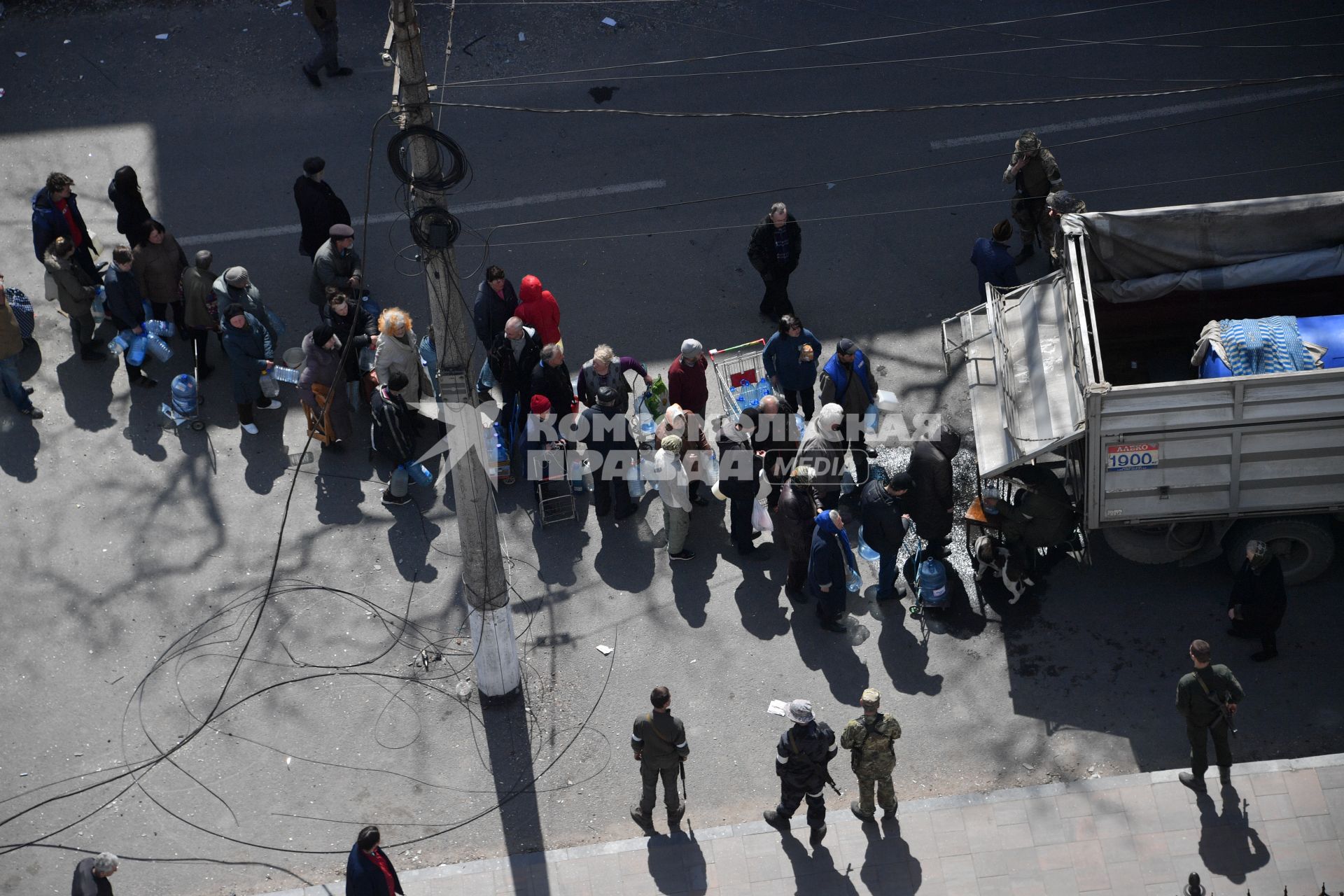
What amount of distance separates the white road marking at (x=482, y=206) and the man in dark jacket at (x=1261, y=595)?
26.4 feet

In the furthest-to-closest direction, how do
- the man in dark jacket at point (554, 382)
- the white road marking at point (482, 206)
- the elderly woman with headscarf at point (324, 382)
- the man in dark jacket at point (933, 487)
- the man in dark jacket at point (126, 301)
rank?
1. the white road marking at point (482, 206)
2. the man in dark jacket at point (126, 301)
3. the elderly woman with headscarf at point (324, 382)
4. the man in dark jacket at point (554, 382)
5. the man in dark jacket at point (933, 487)

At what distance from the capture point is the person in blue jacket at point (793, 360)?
12805 mm

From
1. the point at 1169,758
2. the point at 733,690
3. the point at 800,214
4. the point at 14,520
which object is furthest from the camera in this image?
the point at 800,214

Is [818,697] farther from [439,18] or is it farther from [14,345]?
[439,18]

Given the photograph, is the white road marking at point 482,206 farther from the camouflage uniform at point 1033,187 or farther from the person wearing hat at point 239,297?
the camouflage uniform at point 1033,187

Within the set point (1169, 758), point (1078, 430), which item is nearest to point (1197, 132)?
point (1078, 430)

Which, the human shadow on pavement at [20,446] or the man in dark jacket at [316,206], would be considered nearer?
the human shadow on pavement at [20,446]

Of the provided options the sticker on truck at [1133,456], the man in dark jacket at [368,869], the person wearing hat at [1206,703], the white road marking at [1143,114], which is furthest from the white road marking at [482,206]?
the person wearing hat at [1206,703]

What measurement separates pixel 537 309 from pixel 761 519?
118 inches

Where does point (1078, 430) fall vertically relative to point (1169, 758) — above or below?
above

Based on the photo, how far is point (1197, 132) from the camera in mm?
16172

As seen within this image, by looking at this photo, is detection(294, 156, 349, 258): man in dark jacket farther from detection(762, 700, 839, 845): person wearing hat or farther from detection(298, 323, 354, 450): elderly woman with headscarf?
detection(762, 700, 839, 845): person wearing hat

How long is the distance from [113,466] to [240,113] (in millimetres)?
5824

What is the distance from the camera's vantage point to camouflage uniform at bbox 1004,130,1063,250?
47.2 ft
